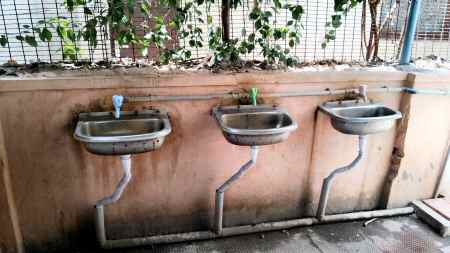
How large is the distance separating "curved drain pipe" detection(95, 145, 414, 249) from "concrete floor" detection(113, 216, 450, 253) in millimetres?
43

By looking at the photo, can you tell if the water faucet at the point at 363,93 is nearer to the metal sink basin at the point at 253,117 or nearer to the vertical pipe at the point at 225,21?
the metal sink basin at the point at 253,117

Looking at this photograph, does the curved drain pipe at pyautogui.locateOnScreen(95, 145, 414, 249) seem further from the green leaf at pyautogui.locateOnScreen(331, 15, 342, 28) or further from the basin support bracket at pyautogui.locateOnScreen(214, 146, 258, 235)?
the green leaf at pyautogui.locateOnScreen(331, 15, 342, 28)

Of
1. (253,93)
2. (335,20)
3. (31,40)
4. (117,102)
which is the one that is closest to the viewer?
(117,102)

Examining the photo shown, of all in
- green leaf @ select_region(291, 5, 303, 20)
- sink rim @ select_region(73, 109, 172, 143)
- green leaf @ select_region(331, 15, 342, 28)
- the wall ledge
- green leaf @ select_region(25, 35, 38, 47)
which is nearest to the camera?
sink rim @ select_region(73, 109, 172, 143)

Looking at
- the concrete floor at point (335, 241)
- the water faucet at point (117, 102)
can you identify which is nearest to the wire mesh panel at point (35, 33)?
the water faucet at point (117, 102)

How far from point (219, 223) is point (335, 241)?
0.86 meters

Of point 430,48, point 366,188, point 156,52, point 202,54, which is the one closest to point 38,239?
point 156,52

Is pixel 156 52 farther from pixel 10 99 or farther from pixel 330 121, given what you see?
pixel 330 121

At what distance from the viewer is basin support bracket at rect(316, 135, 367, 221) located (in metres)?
2.43

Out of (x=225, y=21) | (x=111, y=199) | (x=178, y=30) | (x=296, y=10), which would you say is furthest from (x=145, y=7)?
(x=111, y=199)

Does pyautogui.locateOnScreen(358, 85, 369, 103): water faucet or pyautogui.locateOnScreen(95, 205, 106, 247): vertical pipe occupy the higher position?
pyautogui.locateOnScreen(358, 85, 369, 103): water faucet

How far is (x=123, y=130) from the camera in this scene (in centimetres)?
217

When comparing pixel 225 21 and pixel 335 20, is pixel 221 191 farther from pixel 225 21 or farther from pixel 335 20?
pixel 335 20

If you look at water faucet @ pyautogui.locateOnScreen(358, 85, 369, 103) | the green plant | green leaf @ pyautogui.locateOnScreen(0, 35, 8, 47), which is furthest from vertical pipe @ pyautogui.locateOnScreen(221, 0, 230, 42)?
green leaf @ pyautogui.locateOnScreen(0, 35, 8, 47)
